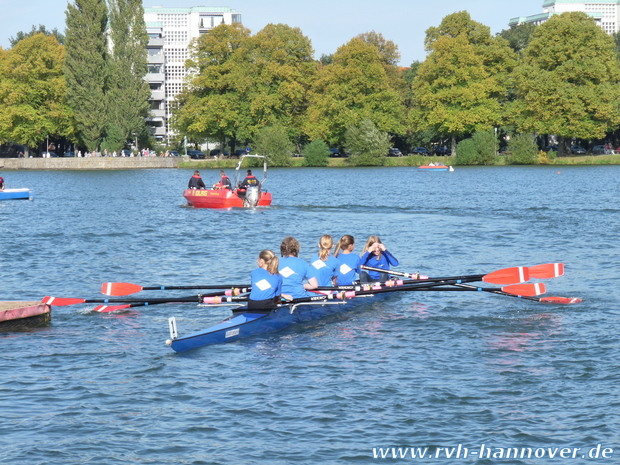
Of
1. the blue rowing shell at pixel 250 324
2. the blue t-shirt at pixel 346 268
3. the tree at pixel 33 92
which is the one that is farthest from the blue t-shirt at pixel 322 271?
the tree at pixel 33 92

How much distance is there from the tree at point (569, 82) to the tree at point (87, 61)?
45.4 metres

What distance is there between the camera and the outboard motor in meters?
46.2

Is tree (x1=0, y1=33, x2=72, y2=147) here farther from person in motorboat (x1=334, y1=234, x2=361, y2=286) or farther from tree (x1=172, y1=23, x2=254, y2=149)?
person in motorboat (x1=334, y1=234, x2=361, y2=286)

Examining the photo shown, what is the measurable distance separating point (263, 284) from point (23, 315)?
191 inches

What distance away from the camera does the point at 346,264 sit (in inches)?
781

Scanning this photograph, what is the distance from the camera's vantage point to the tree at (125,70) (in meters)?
99.6

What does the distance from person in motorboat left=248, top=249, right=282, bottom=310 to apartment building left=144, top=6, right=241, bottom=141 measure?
128 m

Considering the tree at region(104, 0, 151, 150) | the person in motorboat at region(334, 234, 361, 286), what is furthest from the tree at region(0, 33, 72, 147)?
the person in motorboat at region(334, 234, 361, 286)

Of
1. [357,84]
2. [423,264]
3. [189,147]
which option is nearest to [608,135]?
[357,84]

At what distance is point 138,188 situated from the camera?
70.8 m

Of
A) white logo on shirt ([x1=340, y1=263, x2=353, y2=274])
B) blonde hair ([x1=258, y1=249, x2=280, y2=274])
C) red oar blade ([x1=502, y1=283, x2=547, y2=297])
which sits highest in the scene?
blonde hair ([x1=258, y1=249, x2=280, y2=274])

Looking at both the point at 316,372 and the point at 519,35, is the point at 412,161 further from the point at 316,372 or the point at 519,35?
the point at 316,372

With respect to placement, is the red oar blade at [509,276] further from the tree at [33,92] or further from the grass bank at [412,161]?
the tree at [33,92]

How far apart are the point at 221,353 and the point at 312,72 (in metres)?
98.1
